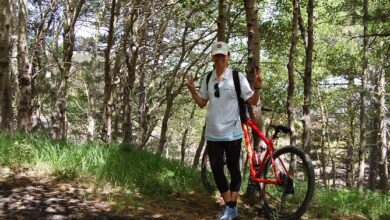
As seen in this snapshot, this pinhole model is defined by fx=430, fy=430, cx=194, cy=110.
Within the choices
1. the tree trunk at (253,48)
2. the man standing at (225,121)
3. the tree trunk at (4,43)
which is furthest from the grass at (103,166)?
the tree trunk at (4,43)

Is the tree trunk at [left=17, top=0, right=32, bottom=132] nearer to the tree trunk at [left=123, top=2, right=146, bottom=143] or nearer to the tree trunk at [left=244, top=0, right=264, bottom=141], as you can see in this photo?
the tree trunk at [left=123, top=2, right=146, bottom=143]

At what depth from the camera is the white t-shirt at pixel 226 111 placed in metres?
4.83

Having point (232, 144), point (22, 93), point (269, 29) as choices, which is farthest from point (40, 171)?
point (269, 29)

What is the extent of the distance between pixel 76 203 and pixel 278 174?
2431 mm

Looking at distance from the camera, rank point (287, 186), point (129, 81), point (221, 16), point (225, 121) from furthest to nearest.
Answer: point (129, 81) < point (221, 16) < point (287, 186) < point (225, 121)

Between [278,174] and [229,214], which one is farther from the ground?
[278,174]

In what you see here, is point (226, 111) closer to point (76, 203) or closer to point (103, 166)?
point (76, 203)

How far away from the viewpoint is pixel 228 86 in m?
4.86

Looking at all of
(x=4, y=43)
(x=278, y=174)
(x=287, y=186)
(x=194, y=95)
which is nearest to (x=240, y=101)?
(x=194, y=95)

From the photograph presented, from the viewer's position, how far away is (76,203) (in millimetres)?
5160

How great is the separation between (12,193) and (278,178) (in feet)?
10.6

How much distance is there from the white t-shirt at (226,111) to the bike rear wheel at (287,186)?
2.04 feet

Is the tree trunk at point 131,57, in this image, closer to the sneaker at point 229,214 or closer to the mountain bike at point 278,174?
the mountain bike at point 278,174

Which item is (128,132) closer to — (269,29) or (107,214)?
(269,29)
